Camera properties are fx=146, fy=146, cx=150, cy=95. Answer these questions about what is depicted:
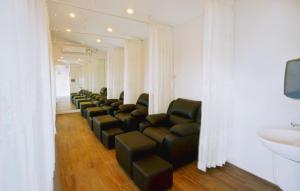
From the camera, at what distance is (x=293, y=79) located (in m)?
1.47

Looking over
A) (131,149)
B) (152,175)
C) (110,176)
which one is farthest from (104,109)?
(152,175)

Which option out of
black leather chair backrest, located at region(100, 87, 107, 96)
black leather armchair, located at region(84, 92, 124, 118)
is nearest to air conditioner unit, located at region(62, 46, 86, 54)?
black leather chair backrest, located at region(100, 87, 107, 96)

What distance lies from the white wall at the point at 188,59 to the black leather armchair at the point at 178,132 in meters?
0.41

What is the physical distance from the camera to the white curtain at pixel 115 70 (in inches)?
211

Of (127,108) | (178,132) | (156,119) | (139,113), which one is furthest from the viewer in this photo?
(127,108)

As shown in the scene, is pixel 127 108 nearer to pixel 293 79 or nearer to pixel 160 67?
pixel 160 67

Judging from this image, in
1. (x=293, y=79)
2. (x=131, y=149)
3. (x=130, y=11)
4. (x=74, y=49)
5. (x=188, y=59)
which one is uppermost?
(x=130, y=11)

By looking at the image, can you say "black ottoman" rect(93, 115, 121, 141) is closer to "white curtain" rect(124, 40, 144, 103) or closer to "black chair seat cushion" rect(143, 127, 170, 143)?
"black chair seat cushion" rect(143, 127, 170, 143)

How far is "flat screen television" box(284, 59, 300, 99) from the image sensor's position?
4.68 feet

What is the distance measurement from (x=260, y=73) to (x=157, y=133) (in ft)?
6.10

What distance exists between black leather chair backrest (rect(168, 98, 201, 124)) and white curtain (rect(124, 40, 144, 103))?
1.63 meters

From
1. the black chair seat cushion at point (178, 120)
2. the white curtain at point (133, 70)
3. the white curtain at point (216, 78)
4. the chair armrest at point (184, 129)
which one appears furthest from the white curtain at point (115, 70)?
the white curtain at point (216, 78)

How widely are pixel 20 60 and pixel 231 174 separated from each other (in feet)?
9.31

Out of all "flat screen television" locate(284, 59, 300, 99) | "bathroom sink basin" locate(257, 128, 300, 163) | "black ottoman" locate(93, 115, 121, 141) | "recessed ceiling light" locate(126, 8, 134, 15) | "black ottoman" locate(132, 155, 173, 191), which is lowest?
"black ottoman" locate(132, 155, 173, 191)
